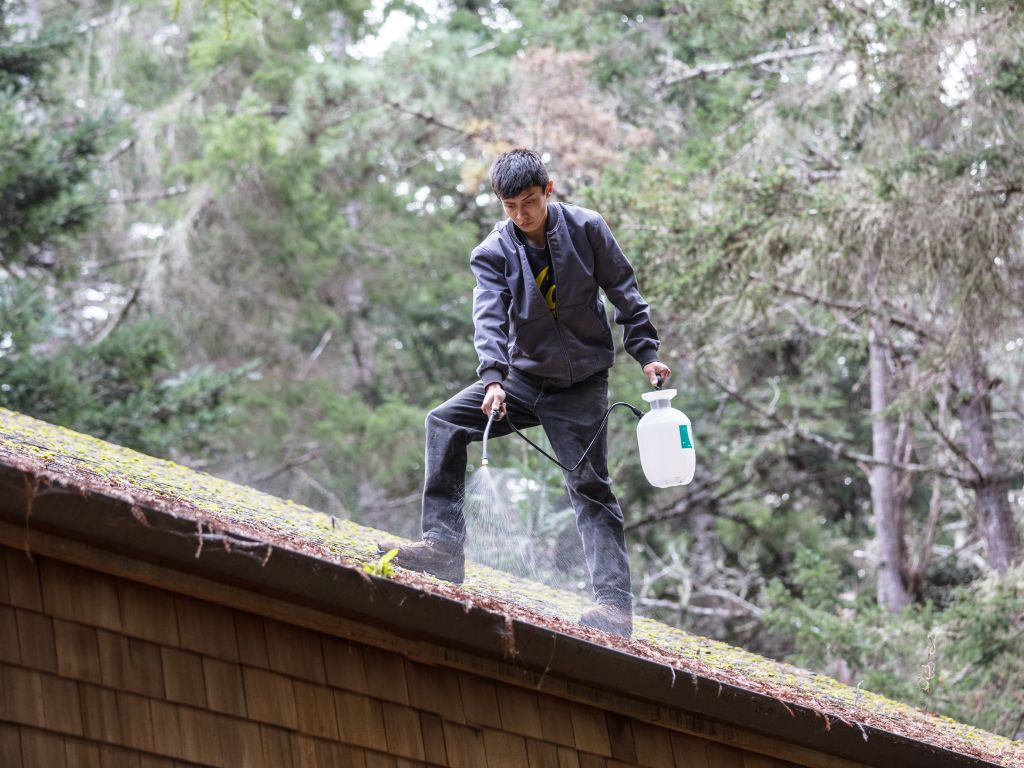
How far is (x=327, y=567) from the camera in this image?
11.1 ft

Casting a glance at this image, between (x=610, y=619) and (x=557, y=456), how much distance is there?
0.62 metres

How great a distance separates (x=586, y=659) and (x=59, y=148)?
11304 millimetres

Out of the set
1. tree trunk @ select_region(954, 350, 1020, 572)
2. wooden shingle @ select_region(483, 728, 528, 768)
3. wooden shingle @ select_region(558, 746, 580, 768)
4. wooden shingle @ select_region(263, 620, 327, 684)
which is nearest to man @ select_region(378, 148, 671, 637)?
wooden shingle @ select_region(558, 746, 580, 768)

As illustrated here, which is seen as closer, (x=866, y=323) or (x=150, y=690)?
(x=150, y=690)

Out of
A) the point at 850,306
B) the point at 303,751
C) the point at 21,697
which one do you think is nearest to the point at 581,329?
the point at 303,751

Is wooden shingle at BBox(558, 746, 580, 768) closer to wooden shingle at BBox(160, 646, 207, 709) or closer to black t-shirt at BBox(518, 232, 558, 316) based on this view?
wooden shingle at BBox(160, 646, 207, 709)

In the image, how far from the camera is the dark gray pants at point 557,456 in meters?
4.55

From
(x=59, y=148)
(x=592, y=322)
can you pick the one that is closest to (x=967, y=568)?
(x=59, y=148)

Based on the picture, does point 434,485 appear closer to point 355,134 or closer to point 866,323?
point 866,323

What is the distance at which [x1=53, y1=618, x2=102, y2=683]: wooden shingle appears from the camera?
10.5 ft

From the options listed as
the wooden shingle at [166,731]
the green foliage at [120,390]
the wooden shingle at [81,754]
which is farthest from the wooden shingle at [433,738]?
the green foliage at [120,390]

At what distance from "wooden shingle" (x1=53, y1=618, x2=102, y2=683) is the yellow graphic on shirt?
1.97 meters

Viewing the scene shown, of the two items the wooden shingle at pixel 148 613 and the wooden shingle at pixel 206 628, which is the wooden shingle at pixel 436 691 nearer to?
the wooden shingle at pixel 206 628

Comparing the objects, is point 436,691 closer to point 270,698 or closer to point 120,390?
point 270,698
